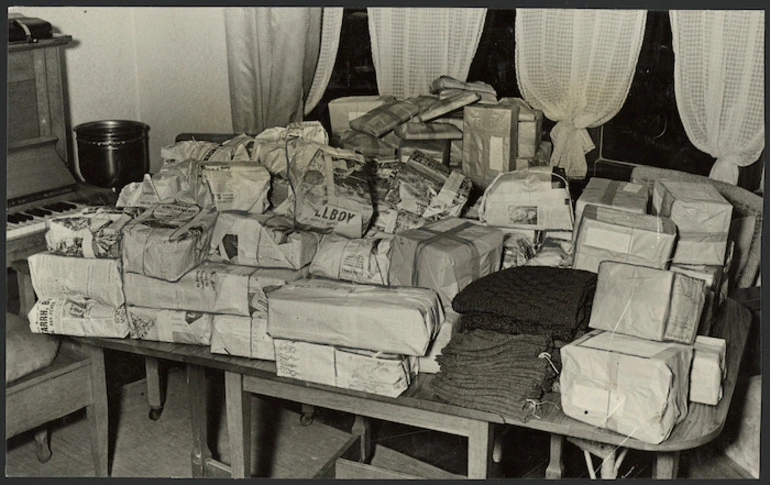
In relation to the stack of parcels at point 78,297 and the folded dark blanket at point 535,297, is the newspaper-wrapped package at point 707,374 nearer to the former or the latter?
the folded dark blanket at point 535,297

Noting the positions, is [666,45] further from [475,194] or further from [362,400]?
[362,400]

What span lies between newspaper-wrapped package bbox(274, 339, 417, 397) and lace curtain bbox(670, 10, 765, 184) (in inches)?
91.2

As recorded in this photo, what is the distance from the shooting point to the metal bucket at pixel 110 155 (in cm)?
481

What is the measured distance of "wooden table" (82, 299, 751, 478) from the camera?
107 inches

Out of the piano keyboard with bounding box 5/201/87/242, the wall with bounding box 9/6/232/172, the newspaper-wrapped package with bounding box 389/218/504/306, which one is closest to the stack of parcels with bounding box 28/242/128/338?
the piano keyboard with bounding box 5/201/87/242

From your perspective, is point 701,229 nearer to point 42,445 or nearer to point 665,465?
point 665,465

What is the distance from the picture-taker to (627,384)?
264 cm

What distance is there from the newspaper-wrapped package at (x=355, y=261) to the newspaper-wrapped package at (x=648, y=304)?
76cm

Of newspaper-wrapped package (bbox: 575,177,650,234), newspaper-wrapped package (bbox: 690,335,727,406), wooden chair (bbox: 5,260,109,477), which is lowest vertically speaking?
wooden chair (bbox: 5,260,109,477)

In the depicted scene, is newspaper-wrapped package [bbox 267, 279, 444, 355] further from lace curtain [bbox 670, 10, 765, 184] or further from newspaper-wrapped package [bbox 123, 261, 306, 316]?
lace curtain [bbox 670, 10, 765, 184]

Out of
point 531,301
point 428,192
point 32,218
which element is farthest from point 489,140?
point 32,218

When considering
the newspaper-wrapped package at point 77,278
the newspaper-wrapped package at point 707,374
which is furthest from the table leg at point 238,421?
the newspaper-wrapped package at point 707,374

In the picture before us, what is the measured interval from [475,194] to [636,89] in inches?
46.4

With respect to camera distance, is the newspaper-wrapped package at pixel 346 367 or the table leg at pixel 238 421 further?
the table leg at pixel 238 421
